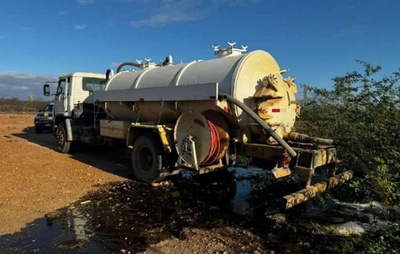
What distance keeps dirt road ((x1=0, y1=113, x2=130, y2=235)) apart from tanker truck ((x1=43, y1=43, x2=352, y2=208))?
143 cm

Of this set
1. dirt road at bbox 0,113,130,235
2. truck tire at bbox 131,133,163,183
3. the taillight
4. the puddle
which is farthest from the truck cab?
the taillight

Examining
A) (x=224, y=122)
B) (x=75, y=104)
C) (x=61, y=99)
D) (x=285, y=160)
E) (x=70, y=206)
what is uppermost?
(x=61, y=99)

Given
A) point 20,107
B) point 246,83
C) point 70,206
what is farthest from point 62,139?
point 20,107

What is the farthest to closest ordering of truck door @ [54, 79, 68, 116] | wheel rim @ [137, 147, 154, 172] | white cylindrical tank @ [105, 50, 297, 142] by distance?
truck door @ [54, 79, 68, 116] → wheel rim @ [137, 147, 154, 172] → white cylindrical tank @ [105, 50, 297, 142]

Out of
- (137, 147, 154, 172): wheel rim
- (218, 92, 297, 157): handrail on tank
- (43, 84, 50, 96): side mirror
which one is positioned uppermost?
(43, 84, 50, 96): side mirror

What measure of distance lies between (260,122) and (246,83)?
3.33 ft

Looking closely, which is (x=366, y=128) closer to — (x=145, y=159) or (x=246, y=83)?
(x=246, y=83)

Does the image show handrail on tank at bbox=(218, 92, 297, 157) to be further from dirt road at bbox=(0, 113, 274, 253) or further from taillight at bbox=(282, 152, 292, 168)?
dirt road at bbox=(0, 113, 274, 253)

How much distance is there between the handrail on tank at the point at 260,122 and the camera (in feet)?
18.7

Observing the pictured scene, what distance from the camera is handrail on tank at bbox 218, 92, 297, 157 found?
5.69m

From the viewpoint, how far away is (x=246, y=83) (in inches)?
256

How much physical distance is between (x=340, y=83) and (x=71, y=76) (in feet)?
29.2

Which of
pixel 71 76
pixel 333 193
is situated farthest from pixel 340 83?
pixel 71 76

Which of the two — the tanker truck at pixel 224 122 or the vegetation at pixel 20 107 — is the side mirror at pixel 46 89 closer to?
the tanker truck at pixel 224 122
